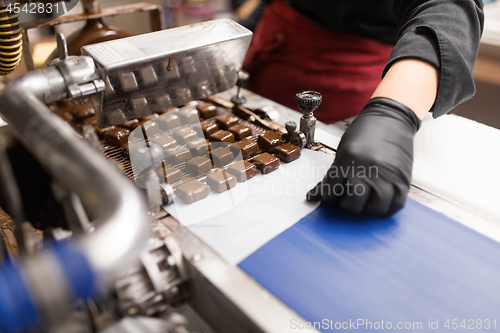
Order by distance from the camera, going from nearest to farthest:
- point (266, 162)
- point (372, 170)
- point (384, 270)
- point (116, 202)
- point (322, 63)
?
point (116, 202) → point (384, 270) → point (372, 170) → point (266, 162) → point (322, 63)

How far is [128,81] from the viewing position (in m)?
1.14

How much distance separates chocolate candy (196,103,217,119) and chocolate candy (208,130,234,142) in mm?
190

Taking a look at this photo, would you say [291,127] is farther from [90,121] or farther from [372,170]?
[90,121]

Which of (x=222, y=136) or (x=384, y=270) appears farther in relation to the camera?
(x=222, y=136)

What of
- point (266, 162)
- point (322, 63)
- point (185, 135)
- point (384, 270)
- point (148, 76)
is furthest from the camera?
point (322, 63)

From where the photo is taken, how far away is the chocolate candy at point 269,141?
1.38 meters

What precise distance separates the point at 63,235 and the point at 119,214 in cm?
38

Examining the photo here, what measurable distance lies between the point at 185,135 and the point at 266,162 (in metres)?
0.35

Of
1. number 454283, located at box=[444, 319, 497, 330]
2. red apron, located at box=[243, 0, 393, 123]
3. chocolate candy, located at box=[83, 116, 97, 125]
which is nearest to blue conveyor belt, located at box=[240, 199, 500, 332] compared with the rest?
number 454283, located at box=[444, 319, 497, 330]

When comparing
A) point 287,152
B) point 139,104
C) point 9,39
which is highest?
point 9,39

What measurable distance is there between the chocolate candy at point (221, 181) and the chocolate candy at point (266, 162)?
126 mm

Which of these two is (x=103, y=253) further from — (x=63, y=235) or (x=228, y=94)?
(x=228, y=94)

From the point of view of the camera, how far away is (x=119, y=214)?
55cm

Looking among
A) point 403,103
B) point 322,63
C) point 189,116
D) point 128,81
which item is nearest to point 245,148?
point 189,116
